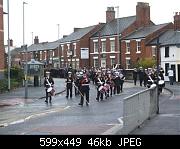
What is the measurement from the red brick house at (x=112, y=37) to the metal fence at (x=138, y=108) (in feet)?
167

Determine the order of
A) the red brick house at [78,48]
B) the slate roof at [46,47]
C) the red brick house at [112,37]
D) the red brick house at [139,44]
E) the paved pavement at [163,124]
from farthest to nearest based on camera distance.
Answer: the slate roof at [46,47] < the red brick house at [78,48] < the red brick house at [112,37] < the red brick house at [139,44] < the paved pavement at [163,124]

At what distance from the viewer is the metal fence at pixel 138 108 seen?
44.2ft

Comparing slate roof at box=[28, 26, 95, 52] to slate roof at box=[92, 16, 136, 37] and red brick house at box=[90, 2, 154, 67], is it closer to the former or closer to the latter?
red brick house at box=[90, 2, 154, 67]

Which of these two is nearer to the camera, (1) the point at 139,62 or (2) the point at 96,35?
(1) the point at 139,62

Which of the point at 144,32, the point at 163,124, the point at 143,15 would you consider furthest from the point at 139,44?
the point at 163,124

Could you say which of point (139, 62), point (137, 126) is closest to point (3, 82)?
point (139, 62)

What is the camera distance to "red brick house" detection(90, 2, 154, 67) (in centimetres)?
7038

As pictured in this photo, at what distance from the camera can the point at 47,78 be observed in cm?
2811

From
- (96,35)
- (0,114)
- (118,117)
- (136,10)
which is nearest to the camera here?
(118,117)

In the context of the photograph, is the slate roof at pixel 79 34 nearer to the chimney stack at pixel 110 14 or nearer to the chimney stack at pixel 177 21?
the chimney stack at pixel 110 14

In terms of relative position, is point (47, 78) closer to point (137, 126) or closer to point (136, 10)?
point (137, 126)

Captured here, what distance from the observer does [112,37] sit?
237ft

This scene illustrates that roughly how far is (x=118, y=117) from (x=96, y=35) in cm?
5895

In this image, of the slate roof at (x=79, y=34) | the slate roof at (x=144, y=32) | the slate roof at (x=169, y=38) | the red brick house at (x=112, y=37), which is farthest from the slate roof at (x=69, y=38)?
the slate roof at (x=169, y=38)
